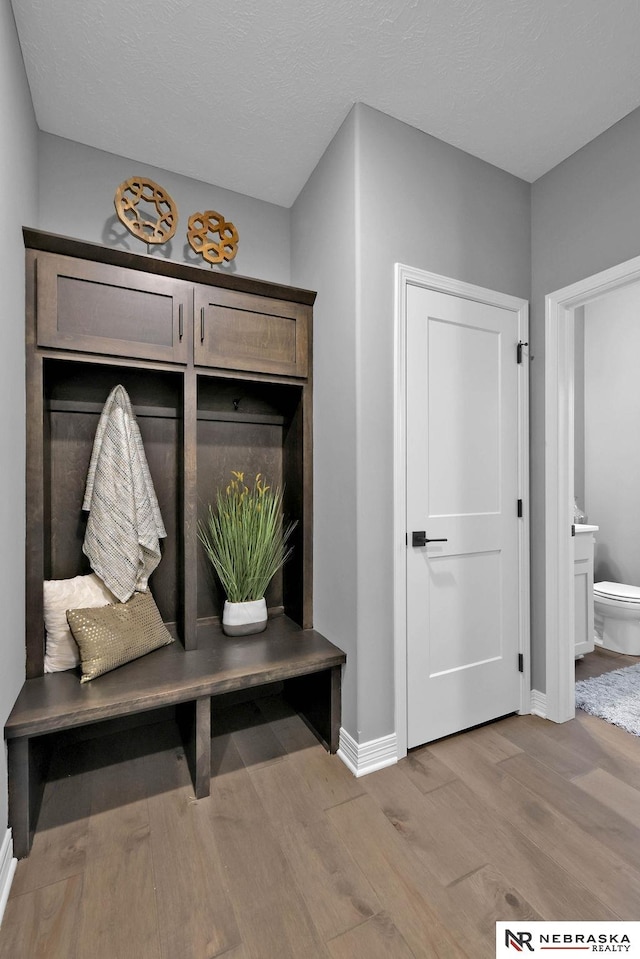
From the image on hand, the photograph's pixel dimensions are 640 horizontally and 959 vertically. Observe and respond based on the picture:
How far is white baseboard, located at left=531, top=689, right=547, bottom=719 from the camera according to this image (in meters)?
2.23

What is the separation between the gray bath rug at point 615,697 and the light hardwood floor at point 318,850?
175mm

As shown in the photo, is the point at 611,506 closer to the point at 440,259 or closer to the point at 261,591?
the point at 440,259

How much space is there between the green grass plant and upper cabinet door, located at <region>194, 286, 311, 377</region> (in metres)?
0.57

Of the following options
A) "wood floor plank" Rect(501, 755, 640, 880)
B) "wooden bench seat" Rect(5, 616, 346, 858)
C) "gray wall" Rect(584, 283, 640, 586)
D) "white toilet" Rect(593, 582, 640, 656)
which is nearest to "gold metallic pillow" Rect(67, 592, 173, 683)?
"wooden bench seat" Rect(5, 616, 346, 858)

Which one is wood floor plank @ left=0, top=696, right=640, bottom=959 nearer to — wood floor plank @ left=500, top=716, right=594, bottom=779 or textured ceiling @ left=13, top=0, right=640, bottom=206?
wood floor plank @ left=500, top=716, right=594, bottom=779

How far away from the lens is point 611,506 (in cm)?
369

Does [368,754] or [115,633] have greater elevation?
[115,633]

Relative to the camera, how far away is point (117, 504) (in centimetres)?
192

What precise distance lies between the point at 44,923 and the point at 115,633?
2.73ft

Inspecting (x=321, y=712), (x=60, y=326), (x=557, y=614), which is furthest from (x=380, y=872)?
(x=60, y=326)

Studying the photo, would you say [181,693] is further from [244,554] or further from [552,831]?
[552,831]

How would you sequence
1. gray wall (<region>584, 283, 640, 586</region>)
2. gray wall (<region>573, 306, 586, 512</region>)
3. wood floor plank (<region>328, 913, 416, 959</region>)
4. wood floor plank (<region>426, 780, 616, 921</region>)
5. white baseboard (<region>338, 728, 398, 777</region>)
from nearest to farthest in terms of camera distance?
wood floor plank (<region>328, 913, 416, 959</region>) < wood floor plank (<region>426, 780, 616, 921</region>) < white baseboard (<region>338, 728, 398, 777</region>) < gray wall (<region>584, 283, 640, 586</region>) < gray wall (<region>573, 306, 586, 512</region>)

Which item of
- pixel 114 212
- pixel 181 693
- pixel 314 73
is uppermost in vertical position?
pixel 314 73

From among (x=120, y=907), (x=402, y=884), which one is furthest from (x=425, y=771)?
(x=120, y=907)
